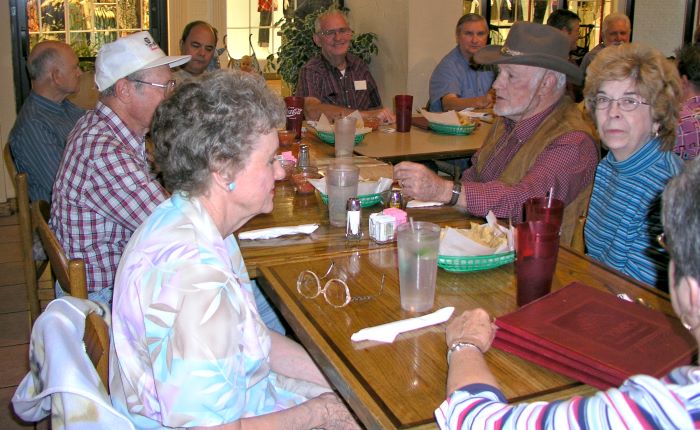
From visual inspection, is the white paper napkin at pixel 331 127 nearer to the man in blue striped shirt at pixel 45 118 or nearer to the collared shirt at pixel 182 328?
the man in blue striped shirt at pixel 45 118

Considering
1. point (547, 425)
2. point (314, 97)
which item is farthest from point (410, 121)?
point (547, 425)

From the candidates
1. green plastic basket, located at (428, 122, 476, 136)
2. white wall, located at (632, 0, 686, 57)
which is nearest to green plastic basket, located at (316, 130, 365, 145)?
green plastic basket, located at (428, 122, 476, 136)

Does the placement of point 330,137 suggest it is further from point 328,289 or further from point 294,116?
point 328,289

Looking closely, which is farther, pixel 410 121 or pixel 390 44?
pixel 390 44

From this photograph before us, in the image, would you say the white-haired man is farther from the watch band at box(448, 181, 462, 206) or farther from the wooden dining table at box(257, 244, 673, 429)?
the wooden dining table at box(257, 244, 673, 429)

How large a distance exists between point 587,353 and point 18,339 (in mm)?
2835

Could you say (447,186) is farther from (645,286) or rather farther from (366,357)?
(366,357)

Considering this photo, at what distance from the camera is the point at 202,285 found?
1.24 m

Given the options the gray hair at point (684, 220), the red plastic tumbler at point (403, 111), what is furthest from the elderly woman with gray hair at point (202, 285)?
the red plastic tumbler at point (403, 111)

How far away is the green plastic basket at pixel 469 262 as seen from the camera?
1787 mm

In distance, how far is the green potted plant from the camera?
6.10 metres

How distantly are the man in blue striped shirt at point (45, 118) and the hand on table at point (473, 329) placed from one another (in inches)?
89.4

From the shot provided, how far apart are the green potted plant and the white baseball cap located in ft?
11.9

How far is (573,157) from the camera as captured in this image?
2.40 metres
